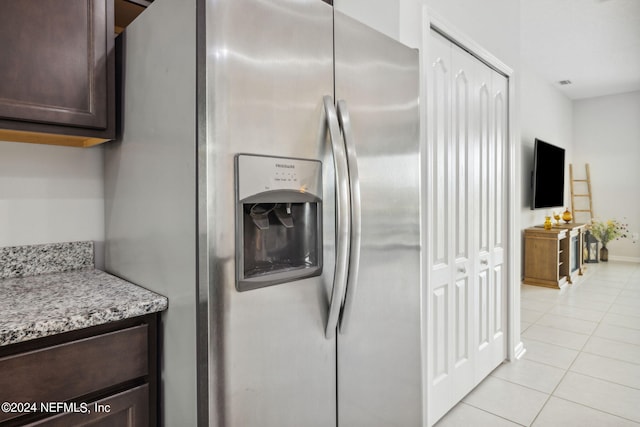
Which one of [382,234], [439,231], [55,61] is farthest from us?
[439,231]

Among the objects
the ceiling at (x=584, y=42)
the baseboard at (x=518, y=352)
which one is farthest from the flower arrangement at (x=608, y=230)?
the baseboard at (x=518, y=352)

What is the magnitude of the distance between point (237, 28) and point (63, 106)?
0.68m

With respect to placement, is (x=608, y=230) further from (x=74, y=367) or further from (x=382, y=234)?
(x=74, y=367)

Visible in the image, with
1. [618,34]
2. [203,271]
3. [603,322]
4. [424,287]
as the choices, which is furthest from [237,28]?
[618,34]

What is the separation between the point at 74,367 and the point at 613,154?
8.36 meters

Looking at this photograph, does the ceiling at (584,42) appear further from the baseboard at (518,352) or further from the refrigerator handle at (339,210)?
the refrigerator handle at (339,210)

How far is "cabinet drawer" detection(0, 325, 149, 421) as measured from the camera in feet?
2.94

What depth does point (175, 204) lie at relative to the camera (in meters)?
1.04

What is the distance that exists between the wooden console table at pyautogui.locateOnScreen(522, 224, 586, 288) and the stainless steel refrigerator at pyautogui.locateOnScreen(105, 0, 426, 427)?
429 cm

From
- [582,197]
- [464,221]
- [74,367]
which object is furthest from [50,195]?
[582,197]

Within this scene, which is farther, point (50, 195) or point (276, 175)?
point (50, 195)

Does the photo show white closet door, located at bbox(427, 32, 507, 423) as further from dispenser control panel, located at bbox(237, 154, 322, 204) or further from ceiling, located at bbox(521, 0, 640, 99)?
ceiling, located at bbox(521, 0, 640, 99)

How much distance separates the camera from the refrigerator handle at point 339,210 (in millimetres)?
1163

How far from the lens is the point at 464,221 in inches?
86.6
